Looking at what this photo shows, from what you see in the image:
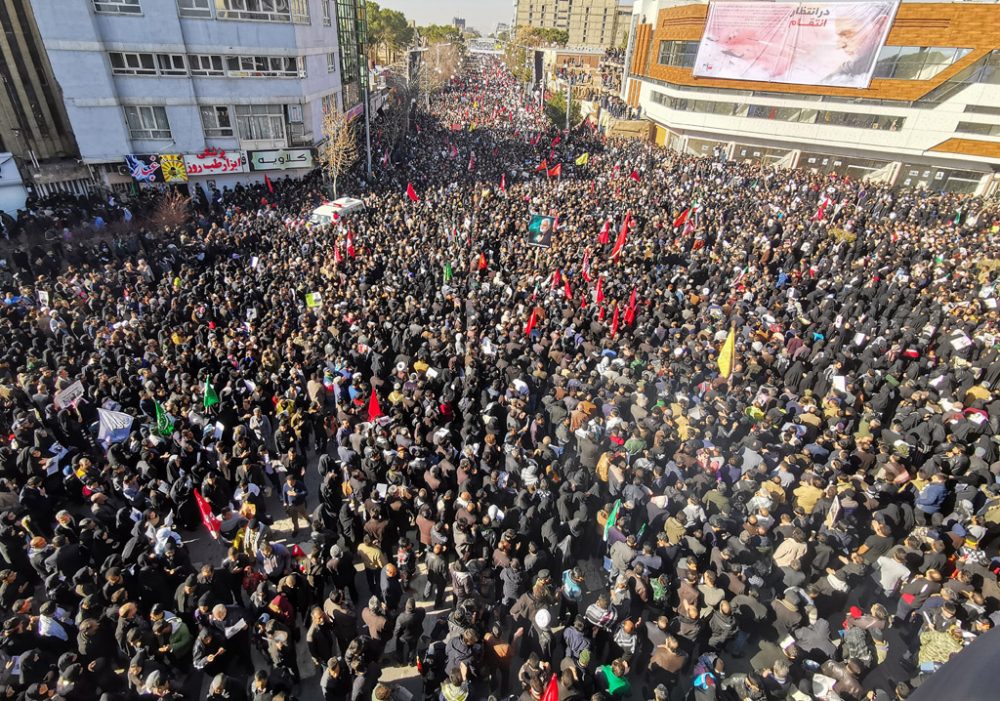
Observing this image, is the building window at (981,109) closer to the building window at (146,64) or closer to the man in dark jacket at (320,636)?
the man in dark jacket at (320,636)

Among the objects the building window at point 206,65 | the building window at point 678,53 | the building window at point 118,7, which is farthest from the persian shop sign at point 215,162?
the building window at point 678,53

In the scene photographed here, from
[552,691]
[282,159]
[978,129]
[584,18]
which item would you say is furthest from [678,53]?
[584,18]

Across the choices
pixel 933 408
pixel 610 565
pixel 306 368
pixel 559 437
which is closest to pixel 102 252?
pixel 306 368

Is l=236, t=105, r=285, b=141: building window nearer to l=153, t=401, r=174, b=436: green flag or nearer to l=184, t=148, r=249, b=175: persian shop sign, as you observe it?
l=184, t=148, r=249, b=175: persian shop sign

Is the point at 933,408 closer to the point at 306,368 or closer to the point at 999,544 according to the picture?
the point at 999,544

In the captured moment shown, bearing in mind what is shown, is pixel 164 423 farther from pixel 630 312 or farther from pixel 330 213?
pixel 330 213

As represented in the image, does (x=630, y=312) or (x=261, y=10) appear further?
(x=261, y=10)

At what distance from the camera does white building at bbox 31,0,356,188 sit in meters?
21.4

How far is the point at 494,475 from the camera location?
7.32 m

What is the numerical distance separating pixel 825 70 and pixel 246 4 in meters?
32.9

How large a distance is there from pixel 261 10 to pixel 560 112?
117 feet

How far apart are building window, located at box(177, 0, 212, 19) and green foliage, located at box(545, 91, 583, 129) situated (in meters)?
34.6

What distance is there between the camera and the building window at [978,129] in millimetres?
27594

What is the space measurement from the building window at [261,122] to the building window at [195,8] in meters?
3.73
